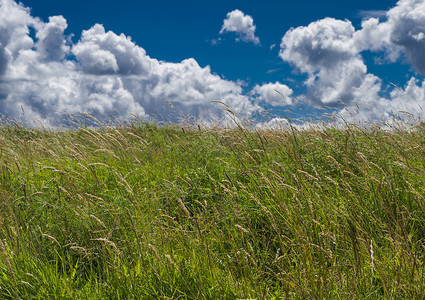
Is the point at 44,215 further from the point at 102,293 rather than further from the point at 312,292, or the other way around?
the point at 312,292

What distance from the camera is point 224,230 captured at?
3.24m

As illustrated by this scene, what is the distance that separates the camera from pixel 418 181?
358 cm

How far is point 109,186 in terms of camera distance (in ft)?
14.7

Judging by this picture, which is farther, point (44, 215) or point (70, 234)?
point (44, 215)

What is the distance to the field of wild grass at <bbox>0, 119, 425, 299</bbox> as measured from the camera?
2104mm

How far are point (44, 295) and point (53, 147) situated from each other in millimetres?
4718

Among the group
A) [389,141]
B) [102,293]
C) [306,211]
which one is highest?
[389,141]

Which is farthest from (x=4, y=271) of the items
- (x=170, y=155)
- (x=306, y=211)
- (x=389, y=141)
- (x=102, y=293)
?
(x=389, y=141)

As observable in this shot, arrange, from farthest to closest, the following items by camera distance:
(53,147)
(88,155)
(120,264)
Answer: (53,147)
(88,155)
(120,264)

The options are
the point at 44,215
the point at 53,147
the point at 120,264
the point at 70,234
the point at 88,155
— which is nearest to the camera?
the point at 120,264

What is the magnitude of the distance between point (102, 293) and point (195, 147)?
3.32m

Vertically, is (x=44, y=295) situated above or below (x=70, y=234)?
below

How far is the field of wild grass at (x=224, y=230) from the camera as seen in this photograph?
6.90 feet

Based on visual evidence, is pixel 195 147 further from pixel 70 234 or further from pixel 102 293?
pixel 102 293
